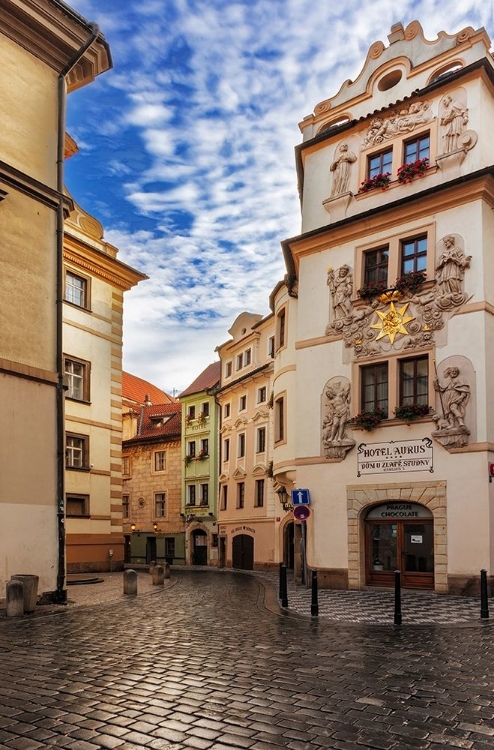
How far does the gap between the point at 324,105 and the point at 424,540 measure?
1529 centimetres

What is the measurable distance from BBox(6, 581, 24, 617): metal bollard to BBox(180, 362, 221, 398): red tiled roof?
3715 cm

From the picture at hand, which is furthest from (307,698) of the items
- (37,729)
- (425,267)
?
(425,267)

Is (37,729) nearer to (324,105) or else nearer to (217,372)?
(324,105)

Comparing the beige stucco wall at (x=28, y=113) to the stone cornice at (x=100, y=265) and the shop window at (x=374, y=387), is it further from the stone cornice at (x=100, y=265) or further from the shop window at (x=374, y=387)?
the stone cornice at (x=100, y=265)

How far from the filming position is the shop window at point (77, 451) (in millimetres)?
28438

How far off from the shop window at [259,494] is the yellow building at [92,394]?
11153mm

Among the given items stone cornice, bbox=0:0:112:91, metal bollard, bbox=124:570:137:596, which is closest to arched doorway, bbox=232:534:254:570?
metal bollard, bbox=124:570:137:596

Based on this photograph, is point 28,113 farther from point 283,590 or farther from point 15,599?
point 283,590

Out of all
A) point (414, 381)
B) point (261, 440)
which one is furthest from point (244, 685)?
point (261, 440)

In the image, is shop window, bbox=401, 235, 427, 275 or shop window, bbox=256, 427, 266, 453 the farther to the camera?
shop window, bbox=256, 427, 266, 453

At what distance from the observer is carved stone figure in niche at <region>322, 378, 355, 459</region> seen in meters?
21.4

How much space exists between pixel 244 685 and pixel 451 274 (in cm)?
1482

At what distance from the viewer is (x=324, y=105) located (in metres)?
24.8

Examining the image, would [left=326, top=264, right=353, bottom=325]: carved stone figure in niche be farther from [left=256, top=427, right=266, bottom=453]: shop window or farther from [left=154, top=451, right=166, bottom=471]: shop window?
[left=154, top=451, right=166, bottom=471]: shop window
